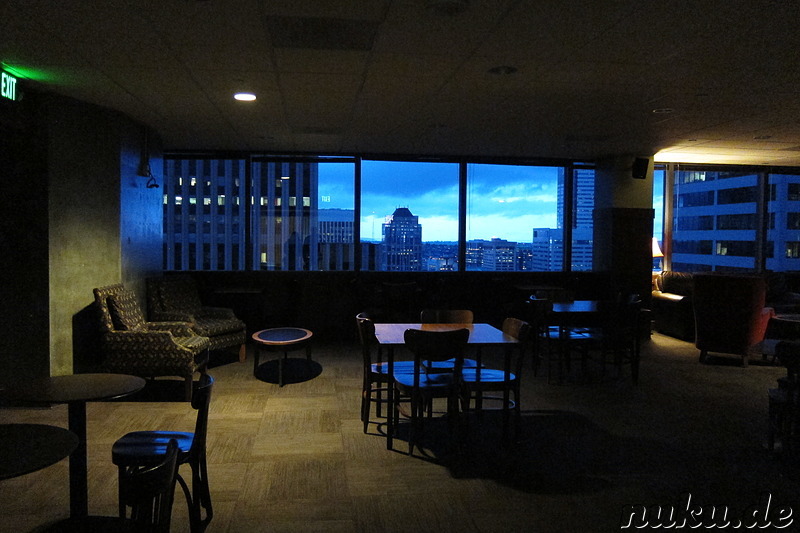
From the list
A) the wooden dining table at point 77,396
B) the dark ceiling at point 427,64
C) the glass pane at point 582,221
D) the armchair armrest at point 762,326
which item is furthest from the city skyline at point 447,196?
the wooden dining table at point 77,396

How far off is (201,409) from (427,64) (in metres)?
3.07

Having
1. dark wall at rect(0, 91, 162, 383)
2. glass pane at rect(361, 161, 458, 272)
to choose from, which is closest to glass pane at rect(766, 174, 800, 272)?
glass pane at rect(361, 161, 458, 272)

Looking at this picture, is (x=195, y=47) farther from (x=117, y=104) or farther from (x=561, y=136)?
(x=561, y=136)

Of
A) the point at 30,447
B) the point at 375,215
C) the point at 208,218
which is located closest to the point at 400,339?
the point at 30,447

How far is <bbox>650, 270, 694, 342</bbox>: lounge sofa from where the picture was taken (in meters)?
8.64

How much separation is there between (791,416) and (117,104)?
6704mm

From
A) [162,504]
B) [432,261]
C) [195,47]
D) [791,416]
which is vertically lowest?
[791,416]

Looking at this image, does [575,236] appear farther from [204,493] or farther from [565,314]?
[204,493]

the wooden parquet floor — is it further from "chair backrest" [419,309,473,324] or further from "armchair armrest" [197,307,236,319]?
"armchair armrest" [197,307,236,319]

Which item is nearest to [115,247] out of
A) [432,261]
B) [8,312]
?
[8,312]

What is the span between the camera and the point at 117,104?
18.9ft

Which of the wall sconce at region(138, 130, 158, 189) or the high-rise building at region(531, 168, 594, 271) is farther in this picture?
the high-rise building at region(531, 168, 594, 271)

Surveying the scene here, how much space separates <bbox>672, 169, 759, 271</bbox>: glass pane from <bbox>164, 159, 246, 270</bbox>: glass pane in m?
7.88

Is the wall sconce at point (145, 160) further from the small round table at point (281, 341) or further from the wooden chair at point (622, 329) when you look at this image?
the wooden chair at point (622, 329)
